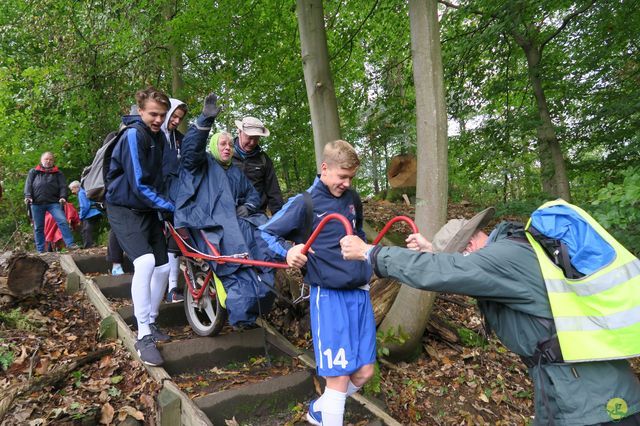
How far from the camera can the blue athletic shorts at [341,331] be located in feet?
9.06

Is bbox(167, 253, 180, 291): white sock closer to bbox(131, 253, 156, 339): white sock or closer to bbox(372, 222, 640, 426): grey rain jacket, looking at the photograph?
bbox(131, 253, 156, 339): white sock

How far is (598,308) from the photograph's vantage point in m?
1.66

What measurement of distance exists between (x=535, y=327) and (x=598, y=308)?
276 millimetres

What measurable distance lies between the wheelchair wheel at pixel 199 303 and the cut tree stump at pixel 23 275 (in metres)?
1.67

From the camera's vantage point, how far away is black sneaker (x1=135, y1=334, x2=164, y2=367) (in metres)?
3.47

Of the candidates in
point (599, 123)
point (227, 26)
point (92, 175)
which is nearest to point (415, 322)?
point (92, 175)

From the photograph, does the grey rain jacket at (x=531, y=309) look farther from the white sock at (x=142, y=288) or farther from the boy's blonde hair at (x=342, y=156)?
the white sock at (x=142, y=288)

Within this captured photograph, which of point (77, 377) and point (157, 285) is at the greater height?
point (157, 285)

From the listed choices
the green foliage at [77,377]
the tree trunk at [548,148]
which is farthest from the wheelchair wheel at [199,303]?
the tree trunk at [548,148]

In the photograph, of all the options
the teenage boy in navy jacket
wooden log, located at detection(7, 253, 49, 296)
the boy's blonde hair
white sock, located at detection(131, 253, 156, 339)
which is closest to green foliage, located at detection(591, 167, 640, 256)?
the boy's blonde hair

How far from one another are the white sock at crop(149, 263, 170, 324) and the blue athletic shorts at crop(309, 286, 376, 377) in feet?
5.80

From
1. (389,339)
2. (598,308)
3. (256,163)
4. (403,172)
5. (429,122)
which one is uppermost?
(403,172)

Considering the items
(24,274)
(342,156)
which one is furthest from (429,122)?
(24,274)

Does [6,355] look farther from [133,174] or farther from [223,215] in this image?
[223,215]
